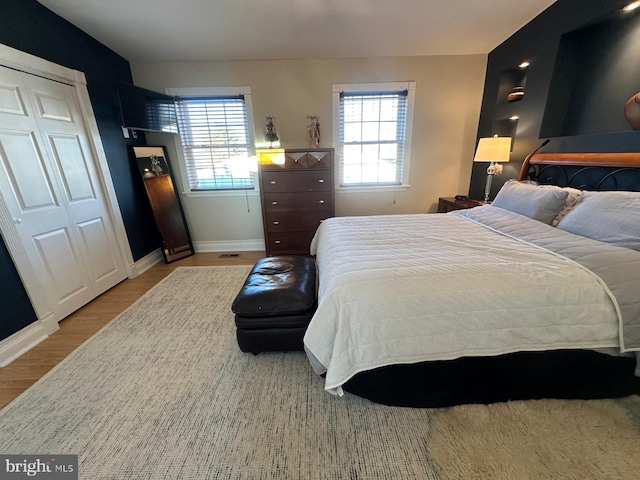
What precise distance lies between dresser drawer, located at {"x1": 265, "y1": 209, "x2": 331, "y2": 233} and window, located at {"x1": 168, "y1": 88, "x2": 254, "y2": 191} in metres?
0.79

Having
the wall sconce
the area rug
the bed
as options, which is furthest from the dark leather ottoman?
the wall sconce

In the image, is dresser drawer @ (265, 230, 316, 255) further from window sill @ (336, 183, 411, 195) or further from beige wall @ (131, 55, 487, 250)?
window sill @ (336, 183, 411, 195)

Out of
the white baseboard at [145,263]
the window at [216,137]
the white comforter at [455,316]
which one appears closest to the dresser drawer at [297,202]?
the window at [216,137]

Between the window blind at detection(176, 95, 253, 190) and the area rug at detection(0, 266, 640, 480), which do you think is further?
the window blind at detection(176, 95, 253, 190)

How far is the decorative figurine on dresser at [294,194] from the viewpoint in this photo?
3.20m

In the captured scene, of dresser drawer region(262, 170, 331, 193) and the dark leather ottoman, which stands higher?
dresser drawer region(262, 170, 331, 193)

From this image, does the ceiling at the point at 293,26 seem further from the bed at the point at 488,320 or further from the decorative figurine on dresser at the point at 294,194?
the bed at the point at 488,320

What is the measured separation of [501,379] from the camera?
1366 millimetres

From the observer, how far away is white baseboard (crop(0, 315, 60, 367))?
1.81 meters

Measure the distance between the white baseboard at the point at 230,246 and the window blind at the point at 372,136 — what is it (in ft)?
5.61

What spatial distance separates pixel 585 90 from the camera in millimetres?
2254

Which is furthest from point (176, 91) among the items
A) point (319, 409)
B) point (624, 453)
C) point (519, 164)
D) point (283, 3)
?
point (624, 453)

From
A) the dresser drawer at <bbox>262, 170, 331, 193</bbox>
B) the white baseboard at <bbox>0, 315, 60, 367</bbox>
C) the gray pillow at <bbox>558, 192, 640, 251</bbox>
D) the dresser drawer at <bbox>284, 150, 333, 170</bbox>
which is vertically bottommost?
the white baseboard at <bbox>0, 315, 60, 367</bbox>

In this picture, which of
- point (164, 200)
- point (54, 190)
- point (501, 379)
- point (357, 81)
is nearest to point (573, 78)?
point (357, 81)
